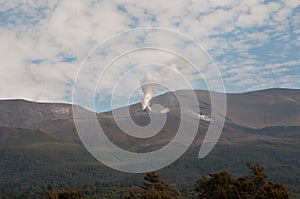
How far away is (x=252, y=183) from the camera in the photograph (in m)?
46.0

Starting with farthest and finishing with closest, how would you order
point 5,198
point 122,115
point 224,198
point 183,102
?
point 5,198 → point 224,198 → point 122,115 → point 183,102

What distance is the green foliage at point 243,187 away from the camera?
42.2 metres

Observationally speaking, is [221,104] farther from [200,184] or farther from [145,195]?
[200,184]

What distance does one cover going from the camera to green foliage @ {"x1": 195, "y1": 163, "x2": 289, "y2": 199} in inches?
1662

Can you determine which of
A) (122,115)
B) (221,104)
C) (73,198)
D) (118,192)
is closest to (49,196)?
(73,198)

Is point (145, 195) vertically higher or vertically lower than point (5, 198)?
higher

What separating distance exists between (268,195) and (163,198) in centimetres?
1029

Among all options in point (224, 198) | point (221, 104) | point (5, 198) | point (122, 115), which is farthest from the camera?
point (5, 198)

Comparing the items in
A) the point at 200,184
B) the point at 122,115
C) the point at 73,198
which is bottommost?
the point at 73,198

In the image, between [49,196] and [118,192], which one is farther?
[118,192]

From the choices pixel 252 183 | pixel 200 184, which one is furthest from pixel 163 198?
pixel 252 183

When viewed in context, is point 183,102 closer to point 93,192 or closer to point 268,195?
point 268,195

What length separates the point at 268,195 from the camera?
137 ft

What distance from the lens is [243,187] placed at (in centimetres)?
4566
